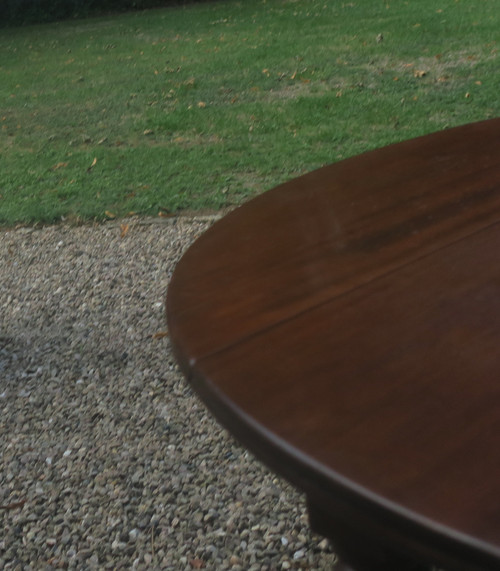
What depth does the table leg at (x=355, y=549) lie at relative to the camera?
1.35 meters

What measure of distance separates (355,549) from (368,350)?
475 mm

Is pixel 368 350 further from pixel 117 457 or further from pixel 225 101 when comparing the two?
pixel 225 101

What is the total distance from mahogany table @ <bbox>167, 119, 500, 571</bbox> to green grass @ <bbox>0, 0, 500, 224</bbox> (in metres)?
3.22

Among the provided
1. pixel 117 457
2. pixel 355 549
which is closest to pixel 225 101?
pixel 117 457

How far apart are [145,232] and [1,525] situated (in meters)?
2.42

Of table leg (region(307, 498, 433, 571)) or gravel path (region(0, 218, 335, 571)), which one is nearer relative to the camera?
table leg (region(307, 498, 433, 571))

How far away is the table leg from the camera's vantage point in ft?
4.44

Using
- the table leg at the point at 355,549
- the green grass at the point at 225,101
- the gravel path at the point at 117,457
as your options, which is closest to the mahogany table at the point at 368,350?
the table leg at the point at 355,549

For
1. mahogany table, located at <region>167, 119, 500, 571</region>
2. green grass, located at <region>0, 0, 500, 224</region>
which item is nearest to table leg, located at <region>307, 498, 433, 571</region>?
mahogany table, located at <region>167, 119, 500, 571</region>

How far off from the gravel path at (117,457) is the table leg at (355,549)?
670mm

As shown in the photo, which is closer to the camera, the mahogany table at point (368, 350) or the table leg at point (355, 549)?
the mahogany table at point (368, 350)

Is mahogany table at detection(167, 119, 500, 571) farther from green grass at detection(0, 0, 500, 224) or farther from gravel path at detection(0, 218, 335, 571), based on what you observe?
green grass at detection(0, 0, 500, 224)

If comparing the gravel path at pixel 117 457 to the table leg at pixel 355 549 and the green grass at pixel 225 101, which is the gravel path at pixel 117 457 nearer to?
the table leg at pixel 355 549

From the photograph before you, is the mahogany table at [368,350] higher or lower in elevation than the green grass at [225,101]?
higher
